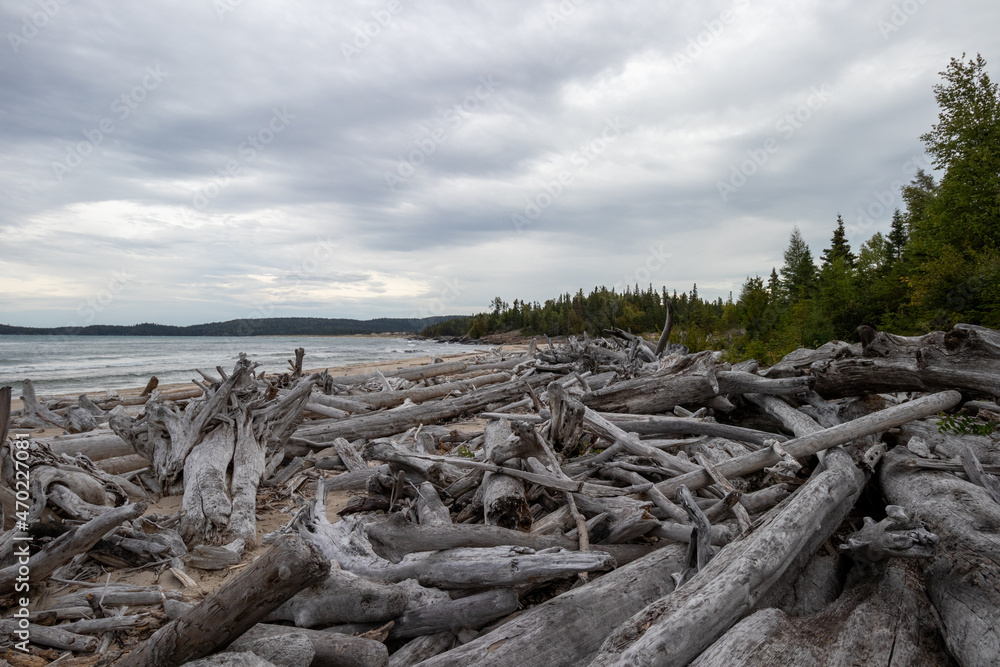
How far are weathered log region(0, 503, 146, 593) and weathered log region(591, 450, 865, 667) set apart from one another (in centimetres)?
366

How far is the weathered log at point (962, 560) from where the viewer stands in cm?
229

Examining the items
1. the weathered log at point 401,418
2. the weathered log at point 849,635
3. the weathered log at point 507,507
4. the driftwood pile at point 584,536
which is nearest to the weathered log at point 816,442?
the driftwood pile at point 584,536

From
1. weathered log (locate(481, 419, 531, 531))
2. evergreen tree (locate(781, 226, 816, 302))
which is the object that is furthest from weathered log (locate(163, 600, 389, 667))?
evergreen tree (locate(781, 226, 816, 302))

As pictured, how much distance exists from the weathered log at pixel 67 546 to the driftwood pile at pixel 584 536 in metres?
0.02

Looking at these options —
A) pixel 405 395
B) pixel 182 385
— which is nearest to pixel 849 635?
pixel 405 395

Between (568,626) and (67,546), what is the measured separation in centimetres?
368

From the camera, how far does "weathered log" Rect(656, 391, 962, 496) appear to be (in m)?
4.34

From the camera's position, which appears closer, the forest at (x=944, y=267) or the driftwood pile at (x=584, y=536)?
the driftwood pile at (x=584, y=536)

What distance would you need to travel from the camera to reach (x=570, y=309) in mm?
104875

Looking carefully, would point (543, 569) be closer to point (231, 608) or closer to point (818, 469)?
point (231, 608)

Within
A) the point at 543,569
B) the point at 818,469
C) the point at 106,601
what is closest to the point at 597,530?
the point at 543,569

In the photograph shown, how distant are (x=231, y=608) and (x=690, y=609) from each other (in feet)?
6.98

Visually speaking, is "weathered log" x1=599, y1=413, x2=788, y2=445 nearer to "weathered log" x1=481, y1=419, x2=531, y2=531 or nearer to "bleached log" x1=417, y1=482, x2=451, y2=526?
"weathered log" x1=481, y1=419, x2=531, y2=531

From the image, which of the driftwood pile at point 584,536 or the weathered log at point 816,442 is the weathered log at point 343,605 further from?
the weathered log at point 816,442
